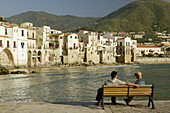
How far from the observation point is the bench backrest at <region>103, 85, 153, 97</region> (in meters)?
7.97

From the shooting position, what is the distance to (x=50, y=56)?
188 ft

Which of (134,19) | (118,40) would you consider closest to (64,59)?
(118,40)

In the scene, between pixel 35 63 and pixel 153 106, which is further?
pixel 35 63

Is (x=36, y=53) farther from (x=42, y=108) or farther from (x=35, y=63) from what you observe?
(x=42, y=108)

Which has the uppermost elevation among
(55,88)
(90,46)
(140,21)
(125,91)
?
(140,21)

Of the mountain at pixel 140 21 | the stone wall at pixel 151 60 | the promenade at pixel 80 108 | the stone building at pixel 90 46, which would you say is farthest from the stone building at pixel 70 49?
the mountain at pixel 140 21

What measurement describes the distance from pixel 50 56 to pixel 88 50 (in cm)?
1519

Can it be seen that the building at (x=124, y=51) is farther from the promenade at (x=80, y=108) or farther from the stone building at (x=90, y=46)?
the promenade at (x=80, y=108)

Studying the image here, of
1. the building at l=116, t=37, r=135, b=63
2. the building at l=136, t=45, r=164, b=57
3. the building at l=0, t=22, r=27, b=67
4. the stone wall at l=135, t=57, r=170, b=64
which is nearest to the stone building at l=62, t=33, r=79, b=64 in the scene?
the building at l=0, t=22, r=27, b=67

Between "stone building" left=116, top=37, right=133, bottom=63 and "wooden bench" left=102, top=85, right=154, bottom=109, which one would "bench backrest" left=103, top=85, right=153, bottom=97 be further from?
"stone building" left=116, top=37, right=133, bottom=63

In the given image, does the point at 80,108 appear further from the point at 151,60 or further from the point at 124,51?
the point at 151,60

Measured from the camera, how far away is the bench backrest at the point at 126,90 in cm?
797

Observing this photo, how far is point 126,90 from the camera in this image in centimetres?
811

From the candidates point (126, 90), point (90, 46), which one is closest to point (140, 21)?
point (90, 46)
